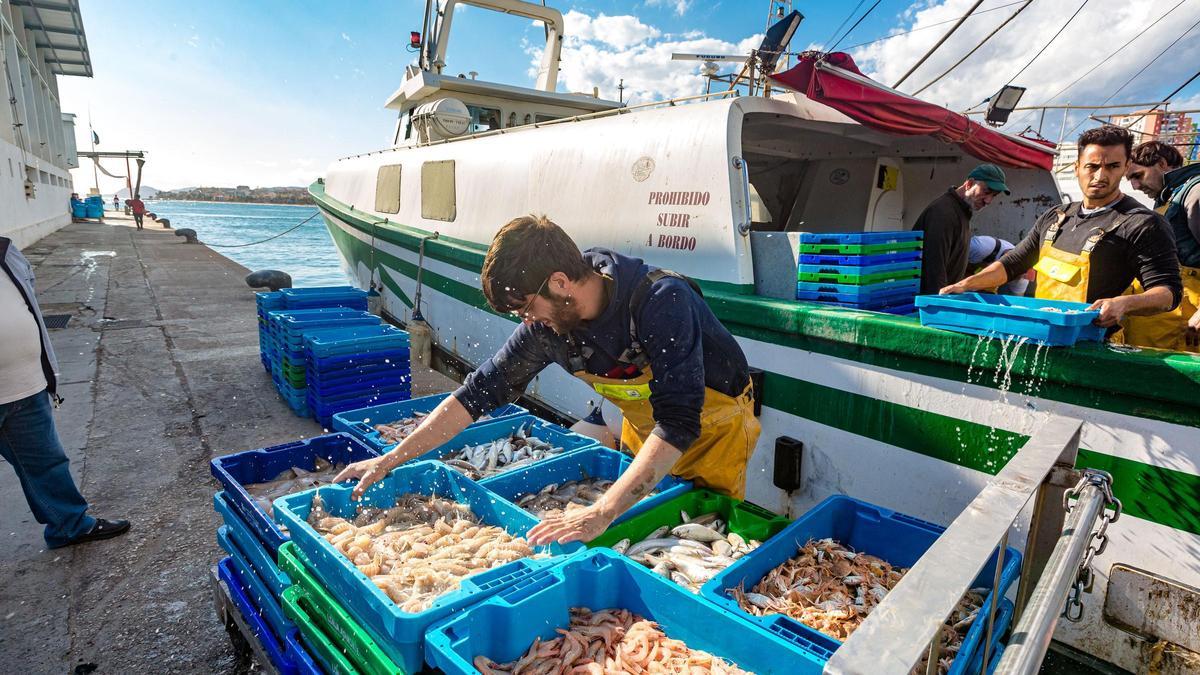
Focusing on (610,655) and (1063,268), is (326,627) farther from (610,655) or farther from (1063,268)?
(1063,268)

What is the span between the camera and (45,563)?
370 cm

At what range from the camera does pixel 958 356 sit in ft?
10.6

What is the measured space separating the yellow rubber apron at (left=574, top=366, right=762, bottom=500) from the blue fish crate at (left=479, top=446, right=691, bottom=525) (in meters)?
0.11

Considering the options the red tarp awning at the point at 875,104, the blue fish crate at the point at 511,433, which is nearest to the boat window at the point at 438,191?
the blue fish crate at the point at 511,433

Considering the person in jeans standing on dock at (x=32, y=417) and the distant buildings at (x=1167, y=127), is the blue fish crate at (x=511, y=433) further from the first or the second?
the distant buildings at (x=1167, y=127)

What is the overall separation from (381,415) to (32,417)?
75.8 inches

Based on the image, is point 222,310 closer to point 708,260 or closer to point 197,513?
point 197,513

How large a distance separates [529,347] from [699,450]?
0.95 metres

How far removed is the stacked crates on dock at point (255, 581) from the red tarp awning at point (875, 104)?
12.4 feet

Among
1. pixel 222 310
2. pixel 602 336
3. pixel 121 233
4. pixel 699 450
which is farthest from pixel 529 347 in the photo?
pixel 121 233

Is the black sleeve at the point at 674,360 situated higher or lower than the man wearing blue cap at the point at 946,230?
lower

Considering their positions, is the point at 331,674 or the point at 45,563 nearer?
the point at 331,674

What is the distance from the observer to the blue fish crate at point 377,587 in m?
1.89

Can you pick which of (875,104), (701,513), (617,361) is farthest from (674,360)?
(875,104)
